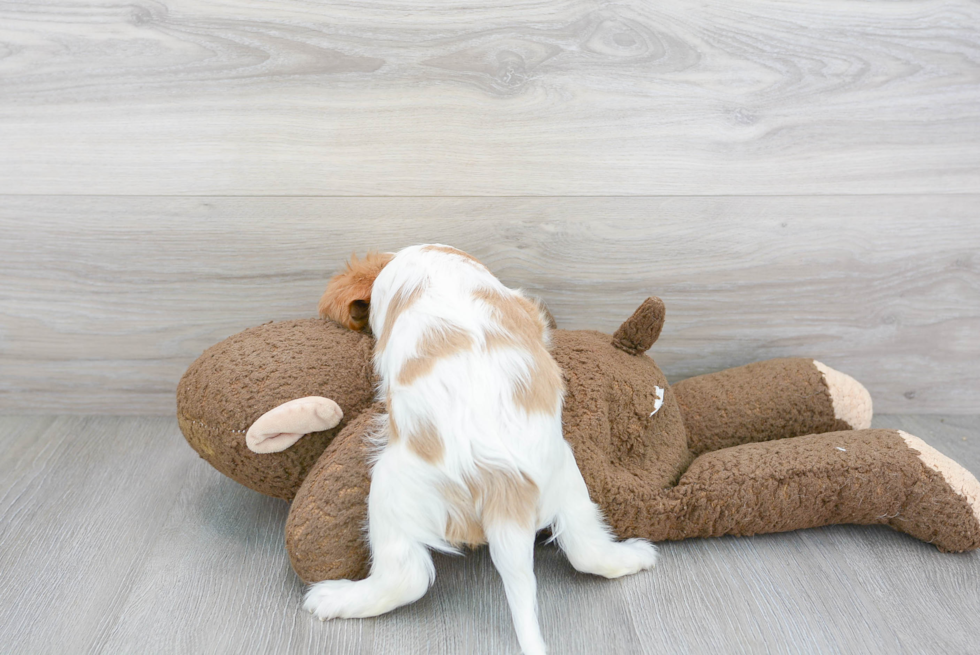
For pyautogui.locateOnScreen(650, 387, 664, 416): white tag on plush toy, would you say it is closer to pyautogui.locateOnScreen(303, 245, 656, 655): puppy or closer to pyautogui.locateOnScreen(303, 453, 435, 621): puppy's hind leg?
pyautogui.locateOnScreen(303, 245, 656, 655): puppy

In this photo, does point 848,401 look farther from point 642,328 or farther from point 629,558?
point 629,558

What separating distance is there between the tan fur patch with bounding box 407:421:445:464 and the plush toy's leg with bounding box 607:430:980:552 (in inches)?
12.0

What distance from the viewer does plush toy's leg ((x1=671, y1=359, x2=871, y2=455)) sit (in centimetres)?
118

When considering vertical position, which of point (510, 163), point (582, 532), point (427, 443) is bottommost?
point (582, 532)

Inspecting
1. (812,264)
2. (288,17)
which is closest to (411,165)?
(288,17)

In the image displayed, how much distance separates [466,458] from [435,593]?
0.25 m

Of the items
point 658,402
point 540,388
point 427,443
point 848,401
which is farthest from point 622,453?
point 848,401

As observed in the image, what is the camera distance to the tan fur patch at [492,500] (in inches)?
32.2

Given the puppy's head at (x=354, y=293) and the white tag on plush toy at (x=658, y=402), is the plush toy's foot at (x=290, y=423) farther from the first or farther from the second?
the white tag on plush toy at (x=658, y=402)

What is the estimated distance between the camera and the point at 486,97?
120 cm

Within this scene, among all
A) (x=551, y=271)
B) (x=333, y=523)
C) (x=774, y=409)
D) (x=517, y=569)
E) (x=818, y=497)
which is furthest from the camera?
(x=551, y=271)

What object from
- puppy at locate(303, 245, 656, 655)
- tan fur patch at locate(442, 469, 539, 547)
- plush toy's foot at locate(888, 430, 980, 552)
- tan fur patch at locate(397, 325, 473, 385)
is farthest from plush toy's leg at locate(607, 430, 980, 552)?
tan fur patch at locate(397, 325, 473, 385)

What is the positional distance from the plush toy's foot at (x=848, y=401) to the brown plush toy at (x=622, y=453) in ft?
0.34

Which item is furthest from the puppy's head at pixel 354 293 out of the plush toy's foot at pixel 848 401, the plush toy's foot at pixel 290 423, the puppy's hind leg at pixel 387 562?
the plush toy's foot at pixel 848 401
